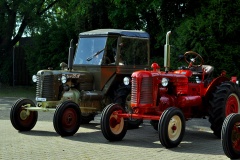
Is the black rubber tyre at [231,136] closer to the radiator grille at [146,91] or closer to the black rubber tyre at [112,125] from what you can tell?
the radiator grille at [146,91]

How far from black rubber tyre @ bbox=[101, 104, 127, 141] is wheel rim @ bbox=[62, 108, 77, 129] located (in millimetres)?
1100

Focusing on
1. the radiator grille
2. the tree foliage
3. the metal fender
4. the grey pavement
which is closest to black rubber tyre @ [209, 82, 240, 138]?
the metal fender

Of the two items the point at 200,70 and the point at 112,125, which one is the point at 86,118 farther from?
the point at 200,70

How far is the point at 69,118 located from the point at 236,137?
13.5 ft

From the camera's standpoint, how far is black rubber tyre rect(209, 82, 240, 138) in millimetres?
10508

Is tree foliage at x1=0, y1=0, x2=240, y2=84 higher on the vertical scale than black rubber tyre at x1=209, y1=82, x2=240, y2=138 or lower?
higher

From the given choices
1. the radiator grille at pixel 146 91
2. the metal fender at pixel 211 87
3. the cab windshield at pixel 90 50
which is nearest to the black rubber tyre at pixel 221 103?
the metal fender at pixel 211 87

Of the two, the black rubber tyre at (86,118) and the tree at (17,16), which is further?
the tree at (17,16)

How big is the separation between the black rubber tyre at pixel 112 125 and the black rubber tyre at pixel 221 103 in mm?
1965

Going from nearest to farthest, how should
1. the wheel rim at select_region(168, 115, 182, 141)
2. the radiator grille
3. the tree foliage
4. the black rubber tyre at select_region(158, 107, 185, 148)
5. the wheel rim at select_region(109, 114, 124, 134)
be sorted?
1. the black rubber tyre at select_region(158, 107, 185, 148)
2. the wheel rim at select_region(168, 115, 182, 141)
3. the radiator grille
4. the wheel rim at select_region(109, 114, 124, 134)
5. the tree foliage

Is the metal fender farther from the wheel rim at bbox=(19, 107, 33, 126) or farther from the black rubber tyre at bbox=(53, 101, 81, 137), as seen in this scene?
the wheel rim at bbox=(19, 107, 33, 126)

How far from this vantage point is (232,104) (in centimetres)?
1090

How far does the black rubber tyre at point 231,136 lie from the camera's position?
7.68 metres

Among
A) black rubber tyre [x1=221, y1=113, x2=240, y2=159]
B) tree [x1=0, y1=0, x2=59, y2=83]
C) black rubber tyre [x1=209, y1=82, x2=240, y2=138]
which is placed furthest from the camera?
tree [x1=0, y1=0, x2=59, y2=83]
